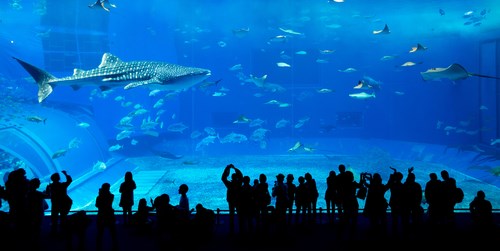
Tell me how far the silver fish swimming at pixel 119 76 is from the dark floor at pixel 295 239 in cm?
284

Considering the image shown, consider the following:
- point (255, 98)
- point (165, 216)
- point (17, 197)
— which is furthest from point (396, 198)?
point (255, 98)

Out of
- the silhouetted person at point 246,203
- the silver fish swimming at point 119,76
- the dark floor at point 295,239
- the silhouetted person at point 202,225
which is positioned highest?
the silver fish swimming at point 119,76

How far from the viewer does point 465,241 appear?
3.96 metres

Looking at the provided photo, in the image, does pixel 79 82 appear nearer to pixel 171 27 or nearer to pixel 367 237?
pixel 367 237

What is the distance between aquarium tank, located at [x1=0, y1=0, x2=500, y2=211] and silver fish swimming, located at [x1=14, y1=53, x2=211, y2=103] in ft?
2.36

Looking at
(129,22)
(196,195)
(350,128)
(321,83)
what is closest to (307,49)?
(321,83)

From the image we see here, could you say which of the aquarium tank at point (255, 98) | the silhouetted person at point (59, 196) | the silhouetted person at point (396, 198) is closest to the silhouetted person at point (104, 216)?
the silhouetted person at point (59, 196)

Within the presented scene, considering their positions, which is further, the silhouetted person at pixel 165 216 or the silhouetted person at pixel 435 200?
the silhouetted person at pixel 435 200

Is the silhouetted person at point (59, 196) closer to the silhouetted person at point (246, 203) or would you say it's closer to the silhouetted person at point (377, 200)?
the silhouetted person at point (246, 203)

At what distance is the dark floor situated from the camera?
3853 mm

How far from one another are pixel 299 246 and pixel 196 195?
6.83 metres

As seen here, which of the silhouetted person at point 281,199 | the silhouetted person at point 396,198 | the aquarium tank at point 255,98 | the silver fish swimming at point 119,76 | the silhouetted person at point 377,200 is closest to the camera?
the silhouetted person at point 377,200

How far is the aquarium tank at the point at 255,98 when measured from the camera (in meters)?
13.8

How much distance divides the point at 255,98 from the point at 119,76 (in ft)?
71.8
